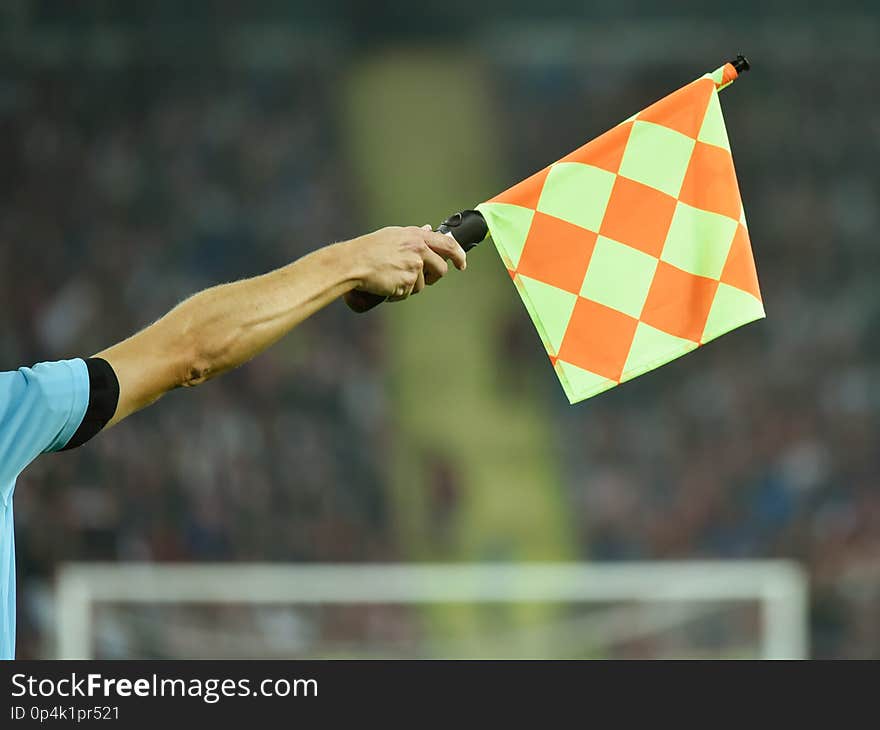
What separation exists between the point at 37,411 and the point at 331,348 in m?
7.11

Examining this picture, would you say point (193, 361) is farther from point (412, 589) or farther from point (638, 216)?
point (412, 589)

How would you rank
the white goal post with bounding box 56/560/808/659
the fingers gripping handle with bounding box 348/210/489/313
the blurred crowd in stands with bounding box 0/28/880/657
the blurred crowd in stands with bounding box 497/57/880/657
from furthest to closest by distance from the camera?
the blurred crowd in stands with bounding box 497/57/880/657
the blurred crowd in stands with bounding box 0/28/880/657
the white goal post with bounding box 56/560/808/659
the fingers gripping handle with bounding box 348/210/489/313

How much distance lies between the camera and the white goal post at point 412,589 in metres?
6.18

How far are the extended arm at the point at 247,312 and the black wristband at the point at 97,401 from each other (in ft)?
0.06

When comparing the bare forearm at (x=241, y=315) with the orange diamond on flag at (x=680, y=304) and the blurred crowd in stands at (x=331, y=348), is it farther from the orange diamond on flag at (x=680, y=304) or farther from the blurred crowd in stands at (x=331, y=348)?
the blurred crowd in stands at (x=331, y=348)

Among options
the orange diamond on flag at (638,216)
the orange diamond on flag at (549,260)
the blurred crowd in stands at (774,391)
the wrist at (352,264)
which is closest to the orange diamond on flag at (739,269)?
the orange diamond on flag at (638,216)

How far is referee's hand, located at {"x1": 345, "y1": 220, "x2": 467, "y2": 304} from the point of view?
1915 millimetres

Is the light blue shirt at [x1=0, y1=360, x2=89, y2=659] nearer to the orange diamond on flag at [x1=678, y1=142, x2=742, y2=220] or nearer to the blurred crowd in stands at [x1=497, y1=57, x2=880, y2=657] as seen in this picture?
the orange diamond on flag at [x1=678, y1=142, x2=742, y2=220]

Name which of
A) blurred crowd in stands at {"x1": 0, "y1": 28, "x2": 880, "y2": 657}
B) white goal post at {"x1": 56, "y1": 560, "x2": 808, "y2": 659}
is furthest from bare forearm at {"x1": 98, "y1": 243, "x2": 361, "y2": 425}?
blurred crowd in stands at {"x1": 0, "y1": 28, "x2": 880, "y2": 657}

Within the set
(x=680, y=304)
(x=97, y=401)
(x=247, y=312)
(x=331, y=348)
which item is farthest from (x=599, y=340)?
(x=331, y=348)

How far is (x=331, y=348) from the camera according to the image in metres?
8.61

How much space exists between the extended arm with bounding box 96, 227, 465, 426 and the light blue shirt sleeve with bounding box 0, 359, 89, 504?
2.5 inches
